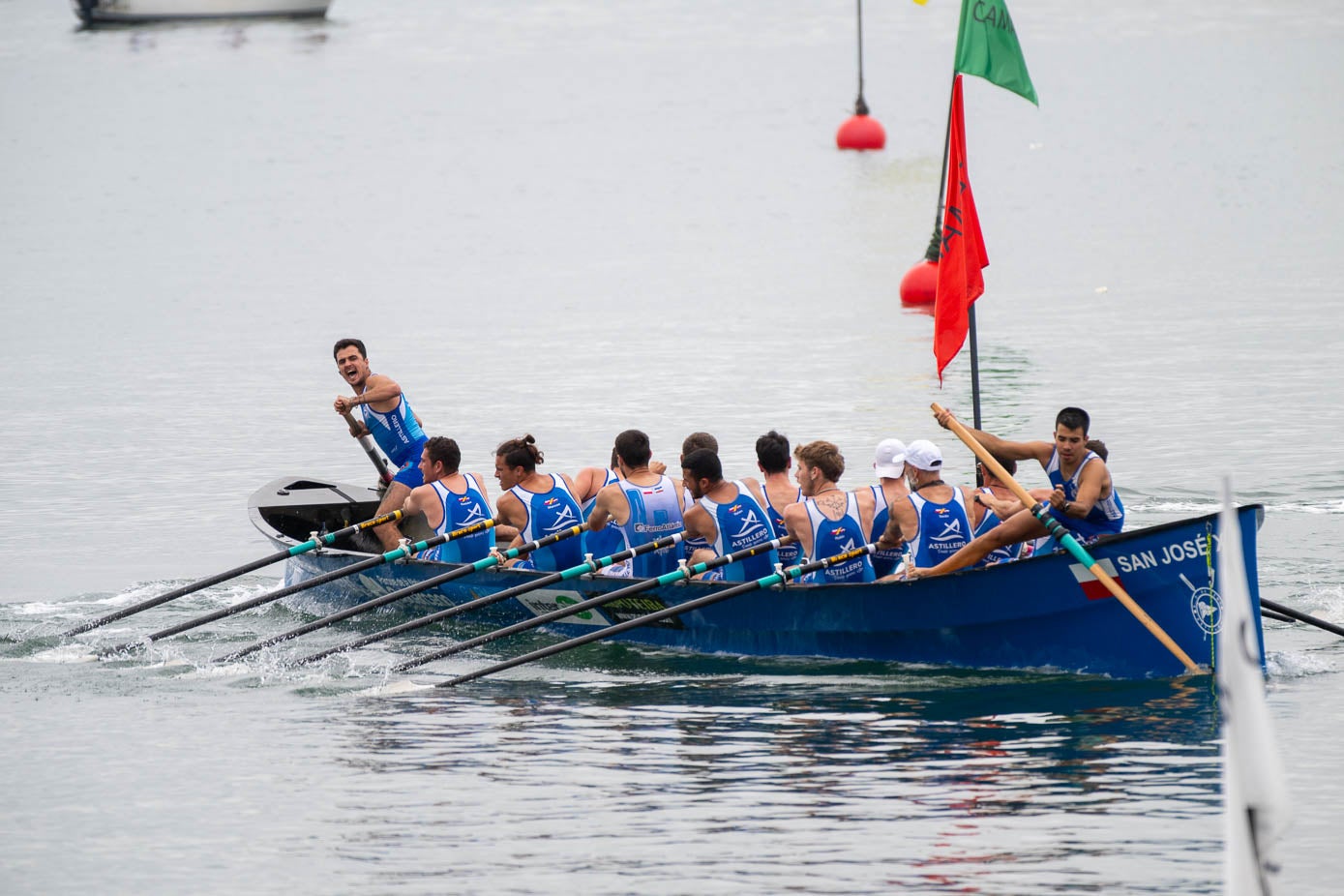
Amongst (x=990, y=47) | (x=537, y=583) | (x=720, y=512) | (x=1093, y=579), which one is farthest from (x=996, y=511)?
(x=990, y=47)

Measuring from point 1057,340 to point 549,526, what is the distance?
15.7 metres

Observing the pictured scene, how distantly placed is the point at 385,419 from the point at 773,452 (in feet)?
13.4

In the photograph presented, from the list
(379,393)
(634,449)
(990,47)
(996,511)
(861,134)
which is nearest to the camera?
(996,511)

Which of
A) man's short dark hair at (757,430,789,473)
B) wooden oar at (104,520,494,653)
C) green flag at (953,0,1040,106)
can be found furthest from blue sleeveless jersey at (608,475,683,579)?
green flag at (953,0,1040,106)

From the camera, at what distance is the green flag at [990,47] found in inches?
574

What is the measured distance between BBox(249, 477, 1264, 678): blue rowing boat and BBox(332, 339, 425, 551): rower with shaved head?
1078 millimetres

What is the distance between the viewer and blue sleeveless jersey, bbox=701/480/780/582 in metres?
12.6

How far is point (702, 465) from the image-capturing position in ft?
41.0

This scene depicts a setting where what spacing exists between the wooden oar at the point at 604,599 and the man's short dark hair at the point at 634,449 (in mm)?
873

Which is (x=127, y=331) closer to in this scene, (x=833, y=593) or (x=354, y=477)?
(x=354, y=477)

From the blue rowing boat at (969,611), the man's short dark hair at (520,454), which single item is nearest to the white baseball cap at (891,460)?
the blue rowing boat at (969,611)

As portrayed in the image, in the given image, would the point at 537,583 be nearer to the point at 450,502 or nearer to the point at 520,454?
the point at 520,454

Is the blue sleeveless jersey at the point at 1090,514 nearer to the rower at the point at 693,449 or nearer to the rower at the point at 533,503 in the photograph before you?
the rower at the point at 693,449

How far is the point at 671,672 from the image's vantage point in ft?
42.2
